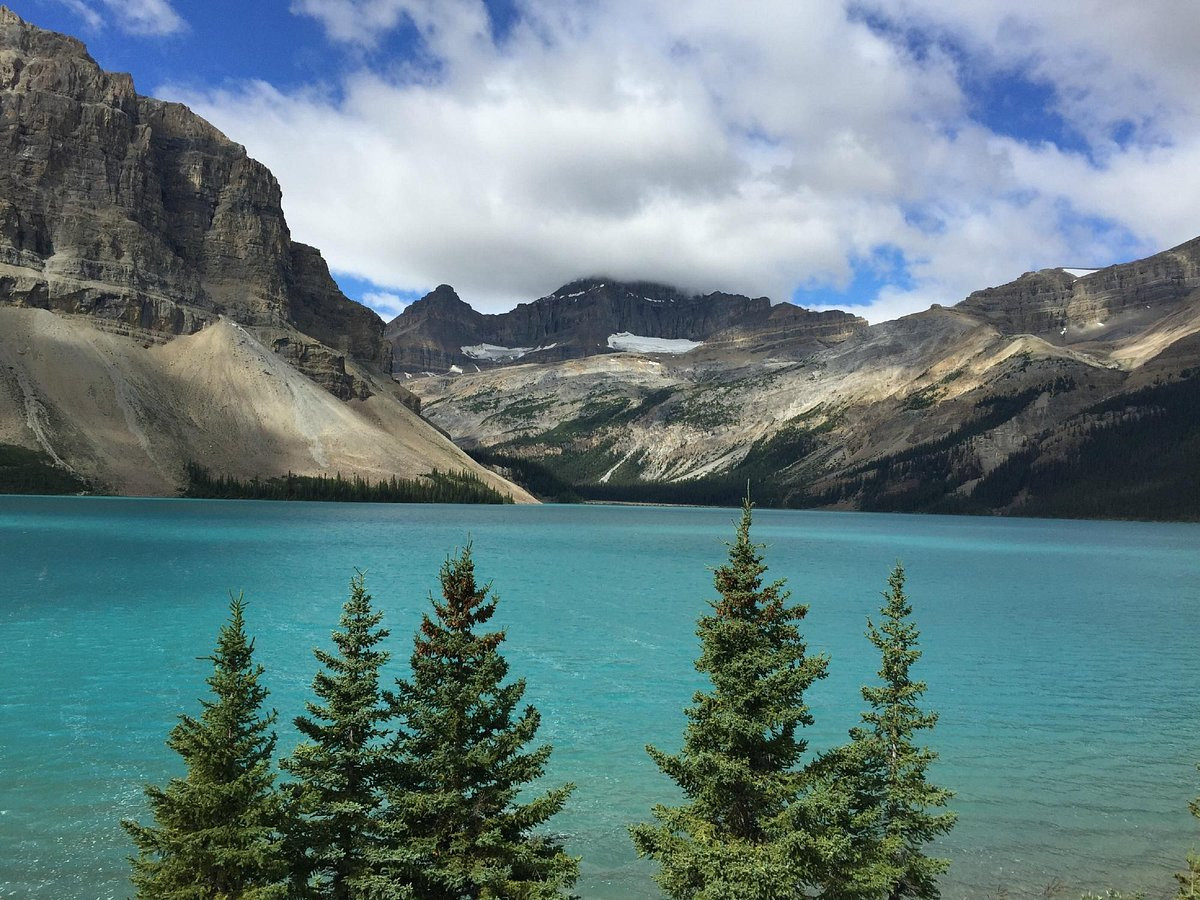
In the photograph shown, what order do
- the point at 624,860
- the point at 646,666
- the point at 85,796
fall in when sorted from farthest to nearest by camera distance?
the point at 646,666, the point at 85,796, the point at 624,860

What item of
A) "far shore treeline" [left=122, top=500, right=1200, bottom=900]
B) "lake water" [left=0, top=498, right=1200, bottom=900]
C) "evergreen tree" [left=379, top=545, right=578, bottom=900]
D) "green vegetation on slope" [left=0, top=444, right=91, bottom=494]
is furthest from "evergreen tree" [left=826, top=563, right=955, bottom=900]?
"green vegetation on slope" [left=0, top=444, right=91, bottom=494]

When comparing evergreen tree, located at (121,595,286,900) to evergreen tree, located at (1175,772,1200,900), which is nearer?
evergreen tree, located at (121,595,286,900)

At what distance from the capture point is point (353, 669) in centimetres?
1292

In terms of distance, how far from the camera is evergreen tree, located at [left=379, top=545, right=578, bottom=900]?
40.4 feet

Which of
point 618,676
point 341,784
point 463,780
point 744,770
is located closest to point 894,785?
point 744,770

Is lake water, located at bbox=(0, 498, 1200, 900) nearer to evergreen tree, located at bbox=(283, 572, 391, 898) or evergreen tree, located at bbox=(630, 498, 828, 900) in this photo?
evergreen tree, located at bbox=(283, 572, 391, 898)

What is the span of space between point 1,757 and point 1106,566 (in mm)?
117227

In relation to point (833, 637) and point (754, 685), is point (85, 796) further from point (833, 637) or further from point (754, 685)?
point (833, 637)

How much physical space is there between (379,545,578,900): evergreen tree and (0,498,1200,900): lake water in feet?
11.6

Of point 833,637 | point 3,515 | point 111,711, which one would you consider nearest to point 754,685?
point 111,711

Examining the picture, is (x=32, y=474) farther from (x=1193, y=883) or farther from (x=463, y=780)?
(x=1193, y=883)

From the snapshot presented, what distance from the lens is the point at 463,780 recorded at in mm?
12773

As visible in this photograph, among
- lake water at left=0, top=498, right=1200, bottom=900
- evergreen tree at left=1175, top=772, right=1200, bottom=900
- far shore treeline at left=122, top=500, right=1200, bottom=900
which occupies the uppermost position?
far shore treeline at left=122, top=500, right=1200, bottom=900

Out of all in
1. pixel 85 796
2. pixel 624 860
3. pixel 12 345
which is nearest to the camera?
pixel 624 860
